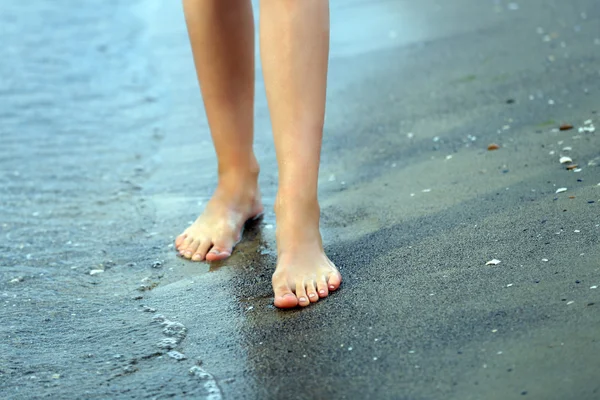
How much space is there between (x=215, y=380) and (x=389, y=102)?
85.5 inches

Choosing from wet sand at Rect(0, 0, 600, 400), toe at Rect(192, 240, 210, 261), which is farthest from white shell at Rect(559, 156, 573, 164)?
toe at Rect(192, 240, 210, 261)

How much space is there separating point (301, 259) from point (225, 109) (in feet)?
2.10

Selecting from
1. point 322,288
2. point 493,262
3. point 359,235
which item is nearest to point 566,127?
point 359,235

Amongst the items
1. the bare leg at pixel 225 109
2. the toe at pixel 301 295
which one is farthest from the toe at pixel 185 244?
the toe at pixel 301 295

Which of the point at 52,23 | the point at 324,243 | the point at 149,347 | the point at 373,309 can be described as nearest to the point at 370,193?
the point at 324,243

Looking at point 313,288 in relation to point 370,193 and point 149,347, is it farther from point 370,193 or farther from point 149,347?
point 370,193

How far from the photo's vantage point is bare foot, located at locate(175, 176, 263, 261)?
2412mm

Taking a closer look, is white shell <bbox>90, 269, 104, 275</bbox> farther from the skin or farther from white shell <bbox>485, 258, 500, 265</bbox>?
white shell <bbox>485, 258, 500, 265</bbox>

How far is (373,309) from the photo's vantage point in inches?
73.3

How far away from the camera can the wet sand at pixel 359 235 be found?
5.43 ft

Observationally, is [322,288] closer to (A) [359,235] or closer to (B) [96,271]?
(A) [359,235]

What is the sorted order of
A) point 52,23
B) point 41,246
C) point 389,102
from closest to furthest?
1. point 41,246
2. point 389,102
3. point 52,23

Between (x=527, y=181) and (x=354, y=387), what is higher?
Answer: (x=354, y=387)

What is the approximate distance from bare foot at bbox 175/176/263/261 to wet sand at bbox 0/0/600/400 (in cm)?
6
